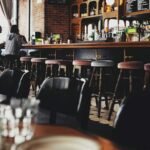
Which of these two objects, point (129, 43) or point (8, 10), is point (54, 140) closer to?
point (129, 43)

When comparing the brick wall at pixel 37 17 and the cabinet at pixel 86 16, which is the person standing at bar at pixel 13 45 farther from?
the brick wall at pixel 37 17

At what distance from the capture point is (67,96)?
2.06 meters

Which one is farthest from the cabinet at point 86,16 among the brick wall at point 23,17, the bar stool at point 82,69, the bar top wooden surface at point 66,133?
the bar top wooden surface at point 66,133

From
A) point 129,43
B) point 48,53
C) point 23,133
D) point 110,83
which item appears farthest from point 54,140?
point 48,53

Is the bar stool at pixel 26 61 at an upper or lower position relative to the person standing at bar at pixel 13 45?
lower

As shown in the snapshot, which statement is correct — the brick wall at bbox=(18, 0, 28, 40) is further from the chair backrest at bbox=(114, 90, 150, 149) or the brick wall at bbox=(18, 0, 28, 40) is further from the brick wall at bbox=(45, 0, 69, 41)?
the chair backrest at bbox=(114, 90, 150, 149)

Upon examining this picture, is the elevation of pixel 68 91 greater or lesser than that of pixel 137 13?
lesser

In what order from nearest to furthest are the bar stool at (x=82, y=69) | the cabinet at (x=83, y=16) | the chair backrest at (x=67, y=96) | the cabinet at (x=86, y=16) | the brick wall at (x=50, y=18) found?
the chair backrest at (x=67, y=96) < the bar stool at (x=82, y=69) < the cabinet at (x=86, y=16) < the cabinet at (x=83, y=16) < the brick wall at (x=50, y=18)

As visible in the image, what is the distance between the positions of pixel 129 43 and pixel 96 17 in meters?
4.51

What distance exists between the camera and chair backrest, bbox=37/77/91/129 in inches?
76.2

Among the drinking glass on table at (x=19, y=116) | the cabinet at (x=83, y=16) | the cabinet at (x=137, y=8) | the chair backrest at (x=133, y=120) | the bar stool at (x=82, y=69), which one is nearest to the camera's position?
the drinking glass on table at (x=19, y=116)

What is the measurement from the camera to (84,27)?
9398mm

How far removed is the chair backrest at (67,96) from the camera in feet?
6.35

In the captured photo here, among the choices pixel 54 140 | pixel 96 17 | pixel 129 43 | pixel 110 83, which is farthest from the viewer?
pixel 96 17
